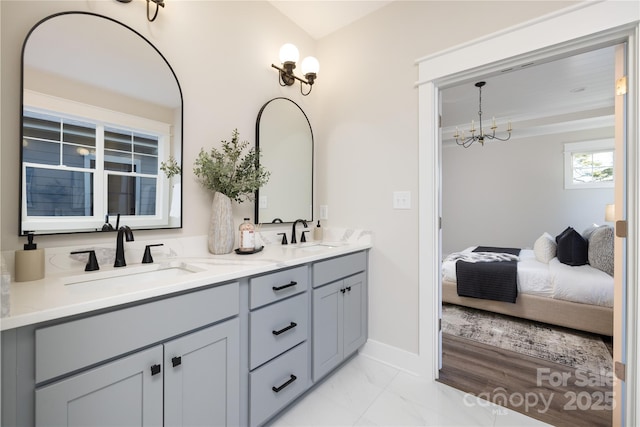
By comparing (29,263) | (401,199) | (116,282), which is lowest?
(116,282)

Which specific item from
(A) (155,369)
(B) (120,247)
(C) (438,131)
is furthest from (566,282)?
(B) (120,247)

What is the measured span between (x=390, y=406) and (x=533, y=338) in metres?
1.75

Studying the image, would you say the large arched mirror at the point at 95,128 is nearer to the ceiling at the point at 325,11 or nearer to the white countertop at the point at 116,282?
the white countertop at the point at 116,282

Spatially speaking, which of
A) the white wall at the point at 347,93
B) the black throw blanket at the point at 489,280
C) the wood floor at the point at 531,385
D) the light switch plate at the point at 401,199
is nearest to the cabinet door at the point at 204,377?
the white wall at the point at 347,93

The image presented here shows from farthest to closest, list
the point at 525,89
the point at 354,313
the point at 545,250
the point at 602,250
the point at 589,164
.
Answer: the point at 589,164 → the point at 525,89 → the point at 545,250 → the point at 602,250 → the point at 354,313

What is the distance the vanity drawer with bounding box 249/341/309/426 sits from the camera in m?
1.32

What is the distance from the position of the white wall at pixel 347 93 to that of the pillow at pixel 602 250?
2.21 metres

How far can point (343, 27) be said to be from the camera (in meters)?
2.37

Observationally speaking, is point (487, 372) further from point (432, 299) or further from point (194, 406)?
point (194, 406)

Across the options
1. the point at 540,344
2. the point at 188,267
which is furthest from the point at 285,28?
the point at 540,344

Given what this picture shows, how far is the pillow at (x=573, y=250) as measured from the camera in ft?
9.37

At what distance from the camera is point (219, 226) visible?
1639mm

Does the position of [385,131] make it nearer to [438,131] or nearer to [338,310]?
[438,131]

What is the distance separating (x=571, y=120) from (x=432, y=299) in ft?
13.7
